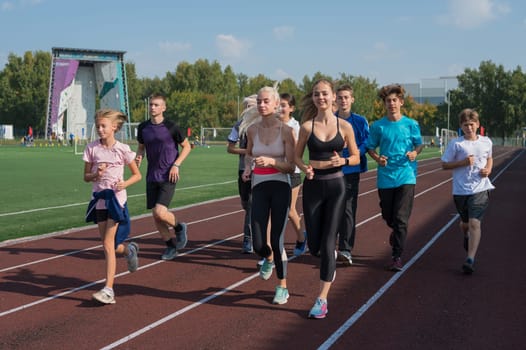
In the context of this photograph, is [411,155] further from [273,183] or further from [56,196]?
[56,196]

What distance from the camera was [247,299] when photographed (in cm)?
569

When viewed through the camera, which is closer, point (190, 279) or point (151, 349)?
point (151, 349)

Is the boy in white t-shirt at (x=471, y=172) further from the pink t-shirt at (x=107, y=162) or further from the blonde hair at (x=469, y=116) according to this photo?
the pink t-shirt at (x=107, y=162)

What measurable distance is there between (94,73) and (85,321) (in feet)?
270

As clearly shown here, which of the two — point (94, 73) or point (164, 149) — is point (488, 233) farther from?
point (94, 73)

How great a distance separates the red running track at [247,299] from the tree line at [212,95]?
76.1 meters

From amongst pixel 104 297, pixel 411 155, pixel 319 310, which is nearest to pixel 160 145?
pixel 104 297

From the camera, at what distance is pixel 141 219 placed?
10984mm

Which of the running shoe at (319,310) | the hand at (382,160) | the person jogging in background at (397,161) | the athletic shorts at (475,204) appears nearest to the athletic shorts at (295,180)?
the person jogging in background at (397,161)

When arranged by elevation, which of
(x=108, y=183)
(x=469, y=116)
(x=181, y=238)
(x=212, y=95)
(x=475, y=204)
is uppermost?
(x=212, y=95)

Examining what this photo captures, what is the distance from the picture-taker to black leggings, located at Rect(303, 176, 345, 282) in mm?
5184

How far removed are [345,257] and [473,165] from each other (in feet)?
5.98

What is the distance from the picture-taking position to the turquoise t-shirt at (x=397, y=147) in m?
6.82

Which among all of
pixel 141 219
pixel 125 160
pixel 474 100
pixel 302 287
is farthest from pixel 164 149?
pixel 474 100
